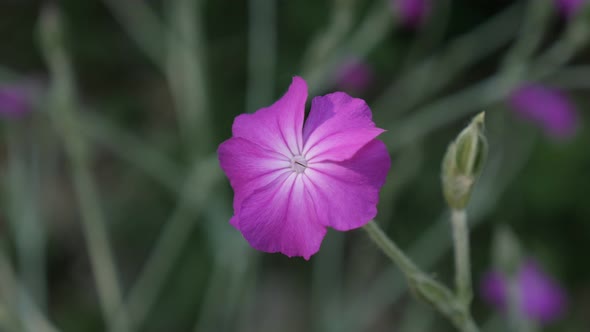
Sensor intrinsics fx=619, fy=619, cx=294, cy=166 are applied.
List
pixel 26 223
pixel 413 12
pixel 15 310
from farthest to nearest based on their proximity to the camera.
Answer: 1. pixel 413 12
2. pixel 26 223
3. pixel 15 310

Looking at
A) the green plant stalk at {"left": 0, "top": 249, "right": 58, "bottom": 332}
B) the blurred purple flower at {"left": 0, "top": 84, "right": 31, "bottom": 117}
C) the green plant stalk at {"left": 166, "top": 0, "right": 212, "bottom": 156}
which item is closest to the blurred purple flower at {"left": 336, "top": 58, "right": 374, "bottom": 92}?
the green plant stalk at {"left": 166, "top": 0, "right": 212, "bottom": 156}

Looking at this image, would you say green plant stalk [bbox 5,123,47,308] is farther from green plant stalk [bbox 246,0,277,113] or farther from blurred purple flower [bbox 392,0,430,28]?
blurred purple flower [bbox 392,0,430,28]

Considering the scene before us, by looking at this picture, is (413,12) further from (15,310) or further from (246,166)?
(15,310)

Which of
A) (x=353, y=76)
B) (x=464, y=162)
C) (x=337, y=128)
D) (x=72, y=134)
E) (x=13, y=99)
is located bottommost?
(x=464, y=162)

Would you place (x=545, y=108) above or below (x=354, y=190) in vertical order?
below

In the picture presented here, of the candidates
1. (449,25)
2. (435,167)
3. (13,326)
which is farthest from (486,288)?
(13,326)

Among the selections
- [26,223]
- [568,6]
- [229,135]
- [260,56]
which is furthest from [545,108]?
[26,223]

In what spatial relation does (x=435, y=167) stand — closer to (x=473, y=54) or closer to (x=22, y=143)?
(x=473, y=54)
